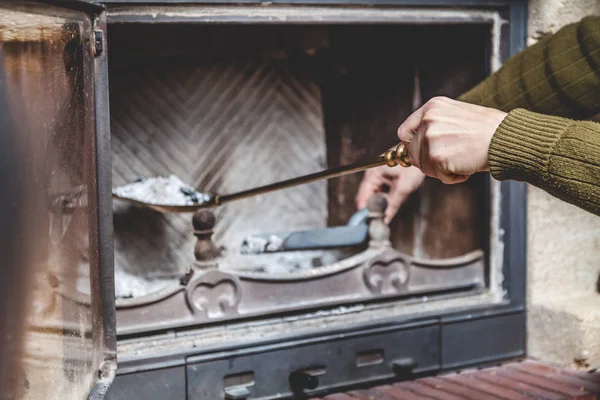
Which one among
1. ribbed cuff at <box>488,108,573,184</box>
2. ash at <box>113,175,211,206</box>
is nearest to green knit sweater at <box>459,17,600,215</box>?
ribbed cuff at <box>488,108,573,184</box>

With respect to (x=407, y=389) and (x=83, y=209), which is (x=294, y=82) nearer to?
(x=407, y=389)

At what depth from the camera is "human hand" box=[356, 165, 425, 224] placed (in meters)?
1.69

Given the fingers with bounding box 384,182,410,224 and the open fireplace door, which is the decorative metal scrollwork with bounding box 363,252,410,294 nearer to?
the fingers with bounding box 384,182,410,224

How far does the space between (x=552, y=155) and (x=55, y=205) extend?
0.63 metres

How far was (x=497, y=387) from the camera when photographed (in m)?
1.52

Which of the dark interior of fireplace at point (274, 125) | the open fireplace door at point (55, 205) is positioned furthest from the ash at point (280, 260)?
the open fireplace door at point (55, 205)

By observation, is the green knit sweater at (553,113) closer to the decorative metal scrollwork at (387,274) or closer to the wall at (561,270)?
the wall at (561,270)

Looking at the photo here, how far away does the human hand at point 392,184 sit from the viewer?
5.56ft

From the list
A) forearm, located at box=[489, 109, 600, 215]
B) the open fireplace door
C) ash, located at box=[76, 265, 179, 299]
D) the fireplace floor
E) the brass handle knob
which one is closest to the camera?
the open fireplace door

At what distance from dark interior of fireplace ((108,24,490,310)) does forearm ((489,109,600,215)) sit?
29.2 inches

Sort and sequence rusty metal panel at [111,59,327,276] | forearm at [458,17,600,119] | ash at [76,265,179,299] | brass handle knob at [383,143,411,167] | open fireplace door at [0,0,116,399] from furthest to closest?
1. rusty metal panel at [111,59,327,276]
2. ash at [76,265,179,299]
3. forearm at [458,17,600,119]
4. brass handle knob at [383,143,411,167]
5. open fireplace door at [0,0,116,399]

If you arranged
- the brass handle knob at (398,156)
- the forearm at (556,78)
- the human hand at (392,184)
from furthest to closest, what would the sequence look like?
the human hand at (392,184)
the forearm at (556,78)
the brass handle knob at (398,156)

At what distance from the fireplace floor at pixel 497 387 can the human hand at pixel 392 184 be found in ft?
1.25

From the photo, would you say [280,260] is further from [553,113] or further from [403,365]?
[553,113]
